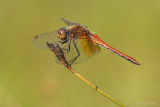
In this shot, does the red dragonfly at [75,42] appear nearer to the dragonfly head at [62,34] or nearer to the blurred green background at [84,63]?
the dragonfly head at [62,34]

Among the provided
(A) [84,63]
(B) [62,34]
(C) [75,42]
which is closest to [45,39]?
(B) [62,34]

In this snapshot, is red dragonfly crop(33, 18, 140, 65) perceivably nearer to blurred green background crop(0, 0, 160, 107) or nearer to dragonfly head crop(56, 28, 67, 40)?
dragonfly head crop(56, 28, 67, 40)

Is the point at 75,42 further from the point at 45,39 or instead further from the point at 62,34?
the point at 45,39

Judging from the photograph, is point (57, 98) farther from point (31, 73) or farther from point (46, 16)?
point (46, 16)

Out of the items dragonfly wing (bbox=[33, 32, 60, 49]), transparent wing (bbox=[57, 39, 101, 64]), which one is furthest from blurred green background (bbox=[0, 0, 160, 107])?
dragonfly wing (bbox=[33, 32, 60, 49])

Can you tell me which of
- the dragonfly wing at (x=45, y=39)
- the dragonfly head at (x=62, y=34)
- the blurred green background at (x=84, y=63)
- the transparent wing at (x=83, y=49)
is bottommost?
the blurred green background at (x=84, y=63)

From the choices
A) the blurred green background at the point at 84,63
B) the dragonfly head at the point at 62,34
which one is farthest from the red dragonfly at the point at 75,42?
the blurred green background at the point at 84,63

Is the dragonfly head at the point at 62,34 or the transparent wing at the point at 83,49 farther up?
the dragonfly head at the point at 62,34
